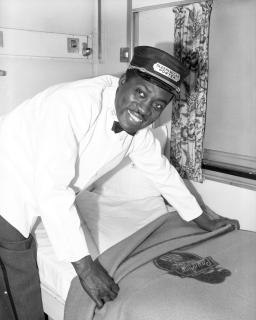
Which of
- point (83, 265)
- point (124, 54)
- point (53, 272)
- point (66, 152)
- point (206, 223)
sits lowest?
point (53, 272)

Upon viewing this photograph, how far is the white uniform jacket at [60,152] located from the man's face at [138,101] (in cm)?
6

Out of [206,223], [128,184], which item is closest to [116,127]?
[206,223]

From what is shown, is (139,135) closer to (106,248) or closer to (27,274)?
(106,248)

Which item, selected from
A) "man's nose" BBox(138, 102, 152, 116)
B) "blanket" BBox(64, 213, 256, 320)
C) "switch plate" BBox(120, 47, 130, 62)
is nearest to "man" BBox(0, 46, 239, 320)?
"man's nose" BBox(138, 102, 152, 116)

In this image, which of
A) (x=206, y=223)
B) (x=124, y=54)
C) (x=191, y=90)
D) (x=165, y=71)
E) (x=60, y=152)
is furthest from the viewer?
(x=124, y=54)

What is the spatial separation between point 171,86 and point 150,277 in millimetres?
790

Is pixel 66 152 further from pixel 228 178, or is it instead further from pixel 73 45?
pixel 73 45

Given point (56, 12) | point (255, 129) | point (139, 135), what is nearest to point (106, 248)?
point (139, 135)

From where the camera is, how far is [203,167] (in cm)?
273

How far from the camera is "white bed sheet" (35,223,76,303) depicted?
1756 mm

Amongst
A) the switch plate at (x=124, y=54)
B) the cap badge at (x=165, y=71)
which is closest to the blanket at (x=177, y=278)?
the cap badge at (x=165, y=71)

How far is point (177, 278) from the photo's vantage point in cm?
164

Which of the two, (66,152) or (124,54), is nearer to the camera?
(66,152)

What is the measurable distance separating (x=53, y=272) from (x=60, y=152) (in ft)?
2.30
